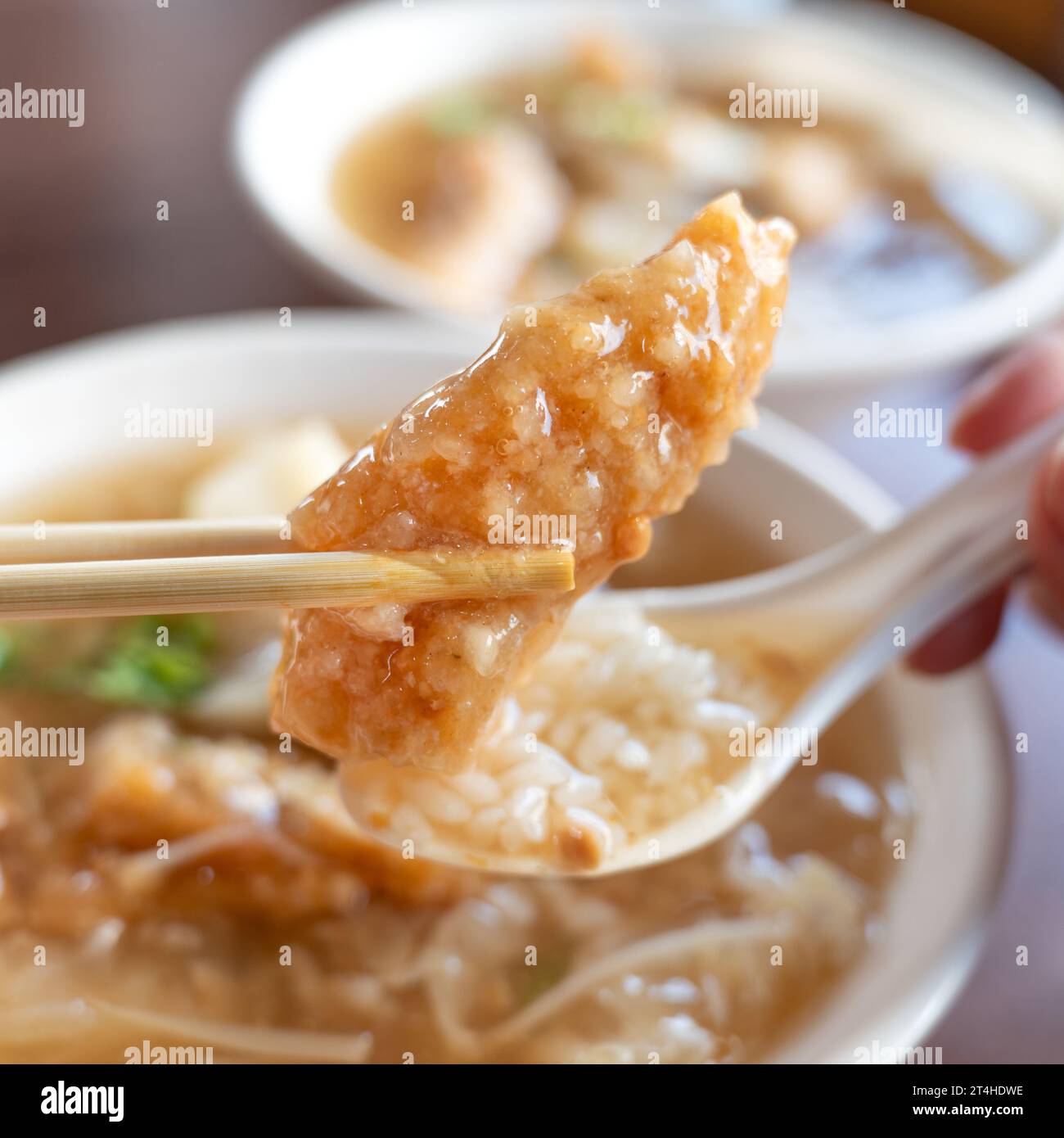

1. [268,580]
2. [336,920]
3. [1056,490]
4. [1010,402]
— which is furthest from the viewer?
[1010,402]

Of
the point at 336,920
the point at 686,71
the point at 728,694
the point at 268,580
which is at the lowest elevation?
the point at 336,920

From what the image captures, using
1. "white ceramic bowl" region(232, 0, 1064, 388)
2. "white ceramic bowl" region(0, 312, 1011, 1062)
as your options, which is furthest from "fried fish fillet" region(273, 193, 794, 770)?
"white ceramic bowl" region(232, 0, 1064, 388)

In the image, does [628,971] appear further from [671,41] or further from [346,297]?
[671,41]

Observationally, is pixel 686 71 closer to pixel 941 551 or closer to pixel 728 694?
pixel 941 551

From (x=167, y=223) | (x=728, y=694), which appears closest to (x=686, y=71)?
(x=167, y=223)

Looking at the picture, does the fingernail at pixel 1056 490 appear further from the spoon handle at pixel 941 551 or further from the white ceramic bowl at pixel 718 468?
the white ceramic bowl at pixel 718 468

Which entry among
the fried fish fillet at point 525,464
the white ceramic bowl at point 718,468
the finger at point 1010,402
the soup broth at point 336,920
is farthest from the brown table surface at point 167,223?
the fried fish fillet at point 525,464

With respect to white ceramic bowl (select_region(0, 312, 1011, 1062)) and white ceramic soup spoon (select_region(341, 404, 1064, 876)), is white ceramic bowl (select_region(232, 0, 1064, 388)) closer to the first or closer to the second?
white ceramic bowl (select_region(0, 312, 1011, 1062))

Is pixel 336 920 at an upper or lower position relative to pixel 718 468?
lower
